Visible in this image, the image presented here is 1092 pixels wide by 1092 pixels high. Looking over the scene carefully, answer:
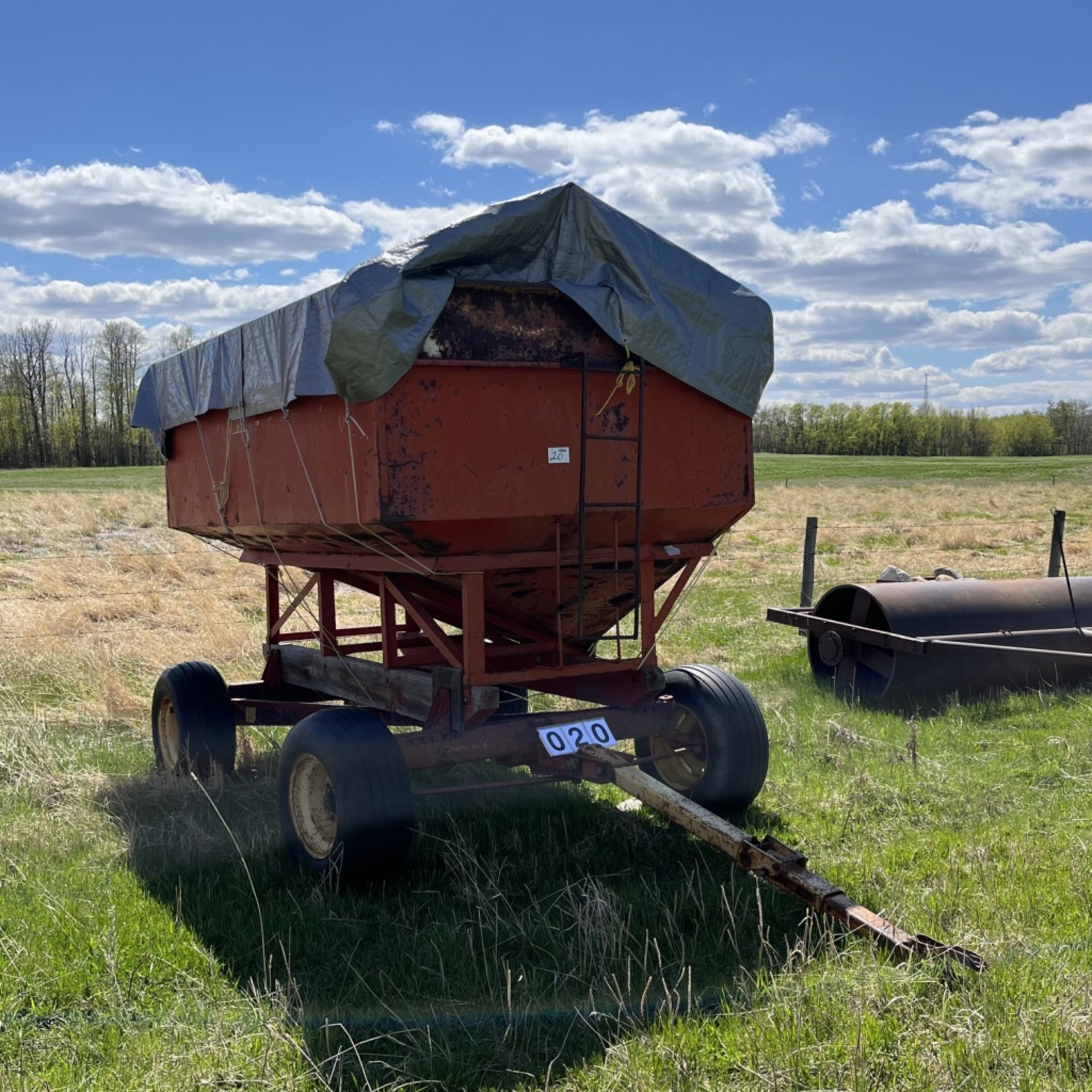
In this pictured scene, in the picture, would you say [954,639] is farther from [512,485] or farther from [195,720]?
[195,720]

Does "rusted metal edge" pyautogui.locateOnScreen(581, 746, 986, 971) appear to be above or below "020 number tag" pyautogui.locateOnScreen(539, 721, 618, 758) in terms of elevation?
below

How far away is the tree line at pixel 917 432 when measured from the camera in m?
128

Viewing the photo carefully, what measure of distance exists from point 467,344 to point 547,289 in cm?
57

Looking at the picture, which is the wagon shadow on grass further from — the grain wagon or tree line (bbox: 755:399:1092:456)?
tree line (bbox: 755:399:1092:456)

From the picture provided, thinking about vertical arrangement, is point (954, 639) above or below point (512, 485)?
below

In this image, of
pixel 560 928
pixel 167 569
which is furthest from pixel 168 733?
pixel 167 569

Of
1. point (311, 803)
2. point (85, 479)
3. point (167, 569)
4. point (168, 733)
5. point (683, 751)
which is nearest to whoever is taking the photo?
point (311, 803)

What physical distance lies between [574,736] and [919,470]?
7925 cm

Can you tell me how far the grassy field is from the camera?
12.4 feet

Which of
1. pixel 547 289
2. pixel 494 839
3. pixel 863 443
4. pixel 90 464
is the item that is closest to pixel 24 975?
pixel 494 839

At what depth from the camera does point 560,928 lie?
488 centimetres

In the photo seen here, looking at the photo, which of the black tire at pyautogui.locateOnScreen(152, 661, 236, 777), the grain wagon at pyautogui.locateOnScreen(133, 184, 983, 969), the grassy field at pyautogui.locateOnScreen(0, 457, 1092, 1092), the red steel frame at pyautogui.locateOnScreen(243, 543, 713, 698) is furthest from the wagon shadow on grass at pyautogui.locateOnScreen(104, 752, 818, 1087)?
the red steel frame at pyautogui.locateOnScreen(243, 543, 713, 698)

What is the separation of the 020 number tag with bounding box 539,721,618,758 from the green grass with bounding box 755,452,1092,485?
183 ft

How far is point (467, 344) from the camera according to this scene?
5703mm
